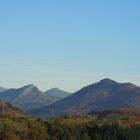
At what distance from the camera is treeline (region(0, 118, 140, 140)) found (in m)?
162

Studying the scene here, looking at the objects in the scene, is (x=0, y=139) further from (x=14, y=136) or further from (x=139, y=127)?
(x=139, y=127)

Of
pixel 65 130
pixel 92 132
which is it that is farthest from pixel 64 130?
pixel 92 132

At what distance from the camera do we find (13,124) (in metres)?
164

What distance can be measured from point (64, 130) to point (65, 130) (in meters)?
0.36

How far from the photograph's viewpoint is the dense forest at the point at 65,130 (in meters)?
162

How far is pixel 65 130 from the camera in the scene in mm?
170375

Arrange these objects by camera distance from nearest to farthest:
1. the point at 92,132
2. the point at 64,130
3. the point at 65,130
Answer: the point at 64,130 < the point at 65,130 < the point at 92,132

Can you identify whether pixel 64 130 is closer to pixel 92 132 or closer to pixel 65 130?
pixel 65 130

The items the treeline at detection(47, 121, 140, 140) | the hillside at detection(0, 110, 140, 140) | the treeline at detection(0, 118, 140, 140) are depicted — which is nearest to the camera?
the treeline at detection(0, 118, 140, 140)

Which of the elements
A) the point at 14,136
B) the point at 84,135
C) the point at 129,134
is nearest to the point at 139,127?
the point at 129,134

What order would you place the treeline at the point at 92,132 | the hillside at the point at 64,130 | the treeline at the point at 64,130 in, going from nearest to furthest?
the treeline at the point at 64,130, the hillside at the point at 64,130, the treeline at the point at 92,132

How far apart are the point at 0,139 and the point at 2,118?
22778 millimetres

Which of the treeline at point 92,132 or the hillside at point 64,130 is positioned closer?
the hillside at point 64,130

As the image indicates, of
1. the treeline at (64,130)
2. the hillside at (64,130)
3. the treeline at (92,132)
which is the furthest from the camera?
the treeline at (92,132)
